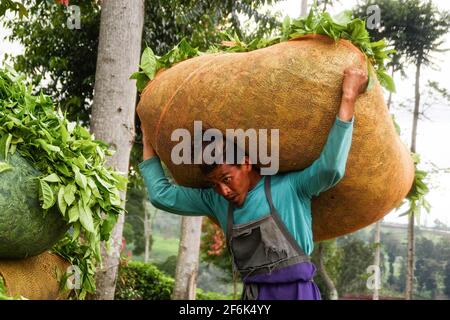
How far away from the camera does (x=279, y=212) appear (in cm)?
243

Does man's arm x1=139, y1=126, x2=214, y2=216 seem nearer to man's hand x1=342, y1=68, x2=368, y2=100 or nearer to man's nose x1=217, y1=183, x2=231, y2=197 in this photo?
man's nose x1=217, y1=183, x2=231, y2=197

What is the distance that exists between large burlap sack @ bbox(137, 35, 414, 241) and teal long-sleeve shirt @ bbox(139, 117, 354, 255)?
9cm

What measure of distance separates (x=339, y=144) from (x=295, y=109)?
27 cm

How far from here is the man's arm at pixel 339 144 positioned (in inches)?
89.3

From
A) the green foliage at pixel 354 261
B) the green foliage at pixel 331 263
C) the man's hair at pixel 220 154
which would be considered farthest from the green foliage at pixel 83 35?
the green foliage at pixel 354 261

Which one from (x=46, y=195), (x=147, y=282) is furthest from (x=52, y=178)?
(x=147, y=282)

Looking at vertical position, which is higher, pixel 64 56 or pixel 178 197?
pixel 64 56

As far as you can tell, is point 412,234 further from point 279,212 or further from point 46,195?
point 46,195

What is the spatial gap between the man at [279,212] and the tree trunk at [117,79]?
2.70 meters

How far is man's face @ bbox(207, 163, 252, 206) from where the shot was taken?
243 cm

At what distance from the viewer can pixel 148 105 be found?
2748 mm

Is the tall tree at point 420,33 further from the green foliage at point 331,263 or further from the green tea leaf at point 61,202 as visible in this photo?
the green tea leaf at point 61,202

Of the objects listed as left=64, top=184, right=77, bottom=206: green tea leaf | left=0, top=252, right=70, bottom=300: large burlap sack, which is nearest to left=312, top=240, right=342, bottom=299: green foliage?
left=0, top=252, right=70, bottom=300: large burlap sack

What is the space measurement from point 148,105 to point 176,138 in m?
0.23
